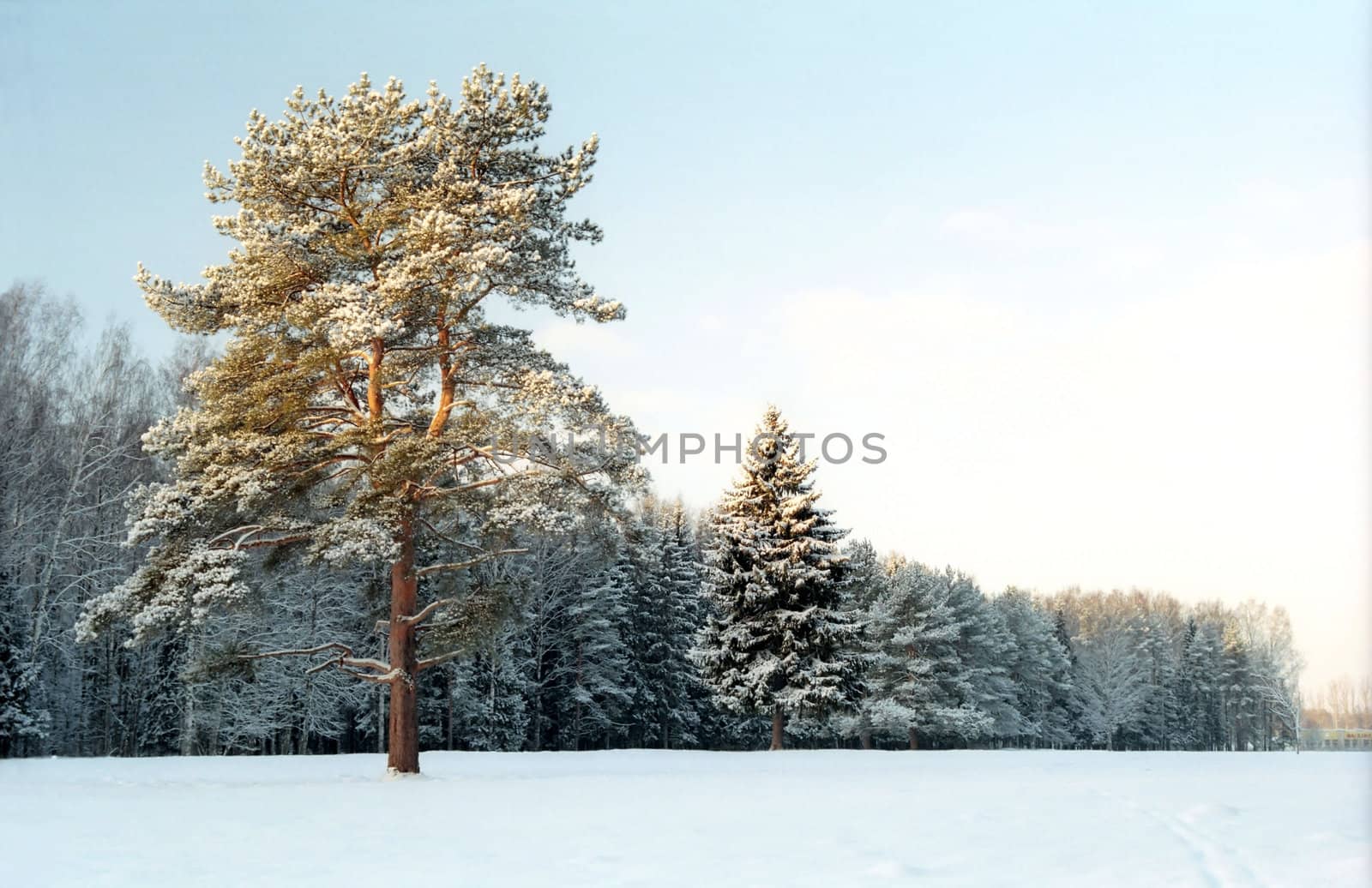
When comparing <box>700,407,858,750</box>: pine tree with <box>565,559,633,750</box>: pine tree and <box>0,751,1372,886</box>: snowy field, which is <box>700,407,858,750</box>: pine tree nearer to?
<box>565,559,633,750</box>: pine tree

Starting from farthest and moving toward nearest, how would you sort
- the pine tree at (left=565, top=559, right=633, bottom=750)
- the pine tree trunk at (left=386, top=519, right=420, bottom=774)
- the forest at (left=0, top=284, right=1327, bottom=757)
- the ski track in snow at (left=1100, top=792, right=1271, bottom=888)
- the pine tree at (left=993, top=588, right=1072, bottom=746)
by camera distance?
1. the pine tree at (left=993, top=588, right=1072, bottom=746)
2. the pine tree at (left=565, top=559, right=633, bottom=750)
3. the forest at (left=0, top=284, right=1327, bottom=757)
4. the pine tree trunk at (left=386, top=519, right=420, bottom=774)
5. the ski track in snow at (left=1100, top=792, right=1271, bottom=888)

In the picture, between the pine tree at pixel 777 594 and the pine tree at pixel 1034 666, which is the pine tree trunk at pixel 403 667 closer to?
the pine tree at pixel 777 594

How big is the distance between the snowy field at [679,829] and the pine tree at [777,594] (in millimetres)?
13406

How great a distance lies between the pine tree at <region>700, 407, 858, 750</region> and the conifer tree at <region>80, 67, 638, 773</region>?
15353 millimetres

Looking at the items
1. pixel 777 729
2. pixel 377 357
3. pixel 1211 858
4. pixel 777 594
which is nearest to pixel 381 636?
pixel 777 594

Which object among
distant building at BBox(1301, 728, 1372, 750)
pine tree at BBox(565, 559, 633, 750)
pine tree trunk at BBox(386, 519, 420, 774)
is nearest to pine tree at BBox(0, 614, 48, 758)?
pine tree trunk at BBox(386, 519, 420, 774)

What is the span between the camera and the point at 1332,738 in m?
50.5

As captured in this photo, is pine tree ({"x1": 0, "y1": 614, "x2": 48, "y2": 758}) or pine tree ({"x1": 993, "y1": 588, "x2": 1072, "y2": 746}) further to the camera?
pine tree ({"x1": 993, "y1": 588, "x2": 1072, "y2": 746})

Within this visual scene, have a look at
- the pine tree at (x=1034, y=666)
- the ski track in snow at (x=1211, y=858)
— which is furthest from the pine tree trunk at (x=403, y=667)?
the pine tree at (x=1034, y=666)

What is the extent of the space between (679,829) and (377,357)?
10.5 metres

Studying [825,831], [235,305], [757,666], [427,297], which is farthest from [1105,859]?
[757,666]

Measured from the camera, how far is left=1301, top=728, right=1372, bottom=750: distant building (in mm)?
48041

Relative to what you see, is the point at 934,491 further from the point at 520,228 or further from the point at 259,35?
the point at 259,35

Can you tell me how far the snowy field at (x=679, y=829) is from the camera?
7.20 metres
